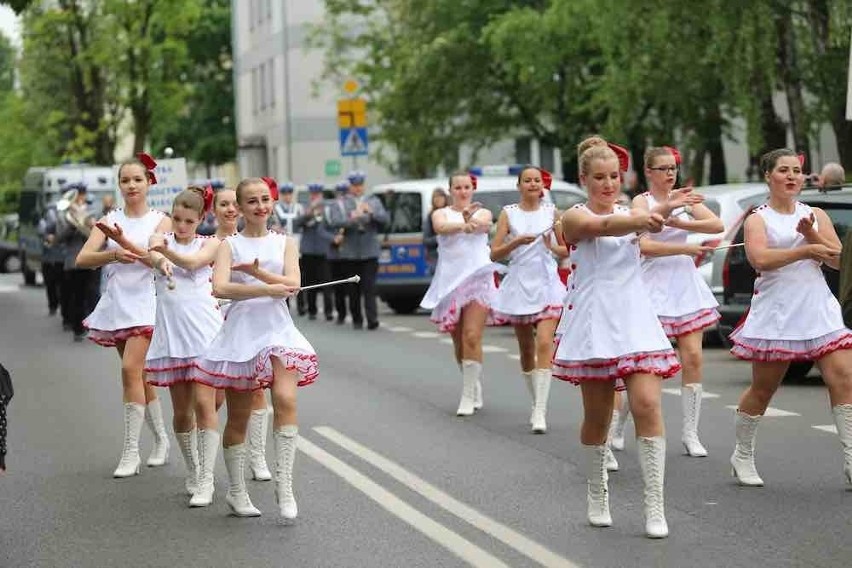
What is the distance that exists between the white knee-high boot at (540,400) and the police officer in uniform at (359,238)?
1234 centimetres

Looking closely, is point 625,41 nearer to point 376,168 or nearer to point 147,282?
point 147,282

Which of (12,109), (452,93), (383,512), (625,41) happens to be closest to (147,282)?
(383,512)

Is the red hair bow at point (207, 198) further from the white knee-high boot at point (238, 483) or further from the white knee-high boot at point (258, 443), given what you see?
the white knee-high boot at point (238, 483)

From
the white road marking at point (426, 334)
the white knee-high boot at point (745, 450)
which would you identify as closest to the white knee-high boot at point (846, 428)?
the white knee-high boot at point (745, 450)

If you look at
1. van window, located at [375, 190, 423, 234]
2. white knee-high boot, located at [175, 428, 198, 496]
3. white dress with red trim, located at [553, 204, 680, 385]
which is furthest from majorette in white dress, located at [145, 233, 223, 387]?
van window, located at [375, 190, 423, 234]

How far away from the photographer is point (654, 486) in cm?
888

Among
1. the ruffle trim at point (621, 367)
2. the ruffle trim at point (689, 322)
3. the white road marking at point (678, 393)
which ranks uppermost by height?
the ruffle trim at point (621, 367)

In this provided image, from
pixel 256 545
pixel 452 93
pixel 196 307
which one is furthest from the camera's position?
pixel 452 93

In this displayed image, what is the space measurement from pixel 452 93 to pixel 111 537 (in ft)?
105

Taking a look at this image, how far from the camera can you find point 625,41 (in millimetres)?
28188

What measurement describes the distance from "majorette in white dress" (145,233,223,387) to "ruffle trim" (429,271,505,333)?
4.18m

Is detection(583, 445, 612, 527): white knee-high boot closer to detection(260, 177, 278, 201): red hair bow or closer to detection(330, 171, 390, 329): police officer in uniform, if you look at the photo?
detection(260, 177, 278, 201): red hair bow

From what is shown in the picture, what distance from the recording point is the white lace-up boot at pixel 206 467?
1030 centimetres

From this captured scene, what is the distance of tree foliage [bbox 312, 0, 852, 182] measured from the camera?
26.9 meters
